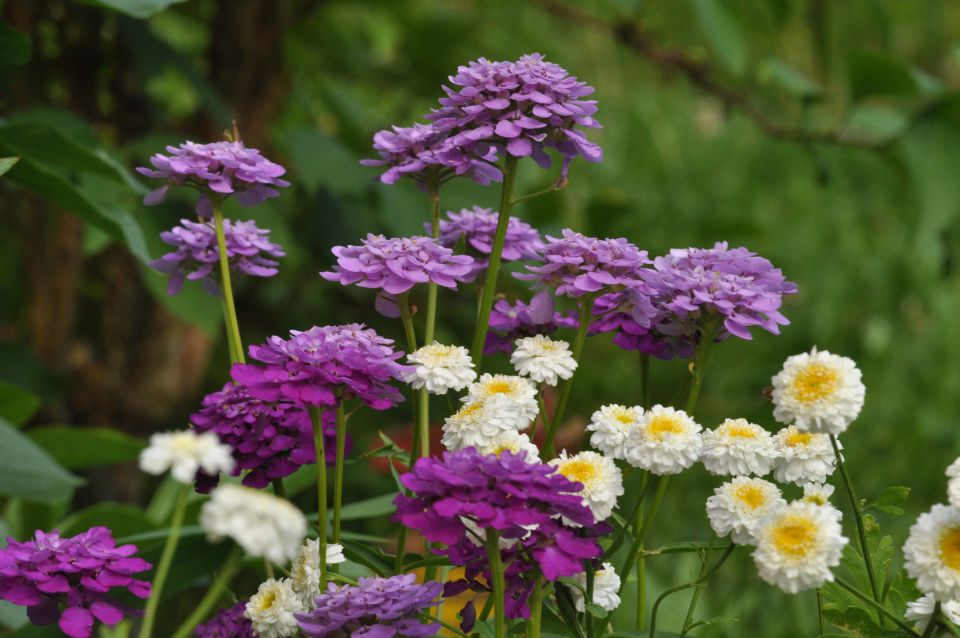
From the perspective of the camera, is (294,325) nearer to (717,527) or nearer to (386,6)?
(386,6)

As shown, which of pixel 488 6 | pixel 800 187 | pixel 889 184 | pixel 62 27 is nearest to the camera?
pixel 62 27

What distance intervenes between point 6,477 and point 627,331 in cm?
49

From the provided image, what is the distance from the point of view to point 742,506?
0.46 metres

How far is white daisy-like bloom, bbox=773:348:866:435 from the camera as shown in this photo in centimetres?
43

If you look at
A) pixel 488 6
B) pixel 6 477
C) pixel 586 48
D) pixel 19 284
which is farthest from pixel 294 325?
pixel 586 48

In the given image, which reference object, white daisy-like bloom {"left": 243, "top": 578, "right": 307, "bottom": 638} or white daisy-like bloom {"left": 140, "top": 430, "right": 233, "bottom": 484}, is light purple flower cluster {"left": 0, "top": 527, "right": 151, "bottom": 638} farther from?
white daisy-like bloom {"left": 140, "top": 430, "right": 233, "bottom": 484}

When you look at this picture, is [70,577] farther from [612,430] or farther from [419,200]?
[419,200]

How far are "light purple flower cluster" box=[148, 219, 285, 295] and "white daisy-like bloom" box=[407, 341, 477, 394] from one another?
0.13 meters

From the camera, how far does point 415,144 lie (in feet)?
1.90

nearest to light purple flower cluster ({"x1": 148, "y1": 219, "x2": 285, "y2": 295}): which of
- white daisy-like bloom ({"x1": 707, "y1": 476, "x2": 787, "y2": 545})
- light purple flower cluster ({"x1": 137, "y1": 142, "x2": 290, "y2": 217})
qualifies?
light purple flower cluster ({"x1": 137, "y1": 142, "x2": 290, "y2": 217})

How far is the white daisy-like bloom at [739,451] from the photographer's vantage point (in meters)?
0.48

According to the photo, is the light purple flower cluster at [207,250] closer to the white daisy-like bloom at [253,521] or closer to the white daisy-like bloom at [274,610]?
the white daisy-like bloom at [274,610]

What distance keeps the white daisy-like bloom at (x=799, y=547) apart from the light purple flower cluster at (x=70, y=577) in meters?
0.26

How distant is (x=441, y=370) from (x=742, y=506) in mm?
142
